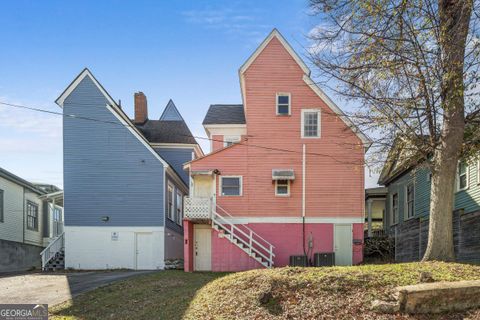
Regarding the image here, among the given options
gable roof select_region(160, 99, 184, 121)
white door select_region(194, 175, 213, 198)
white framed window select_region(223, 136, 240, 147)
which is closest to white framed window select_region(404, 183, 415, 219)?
white framed window select_region(223, 136, 240, 147)

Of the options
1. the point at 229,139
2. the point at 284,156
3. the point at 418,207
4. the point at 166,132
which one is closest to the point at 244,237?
the point at 284,156

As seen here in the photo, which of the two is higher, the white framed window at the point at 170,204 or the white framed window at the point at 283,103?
the white framed window at the point at 283,103

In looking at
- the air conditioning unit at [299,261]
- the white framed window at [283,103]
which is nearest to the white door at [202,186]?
the white framed window at [283,103]

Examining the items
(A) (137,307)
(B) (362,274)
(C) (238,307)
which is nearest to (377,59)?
(B) (362,274)

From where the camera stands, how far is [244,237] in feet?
64.1

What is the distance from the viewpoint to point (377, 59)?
955 cm

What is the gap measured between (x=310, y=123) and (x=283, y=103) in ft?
5.22

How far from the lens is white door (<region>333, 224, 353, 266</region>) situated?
19453 mm

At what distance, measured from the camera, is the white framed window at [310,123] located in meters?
20.0

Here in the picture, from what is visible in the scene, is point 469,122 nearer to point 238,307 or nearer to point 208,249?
point 238,307

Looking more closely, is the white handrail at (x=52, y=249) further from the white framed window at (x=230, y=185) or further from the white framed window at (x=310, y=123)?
the white framed window at (x=310, y=123)

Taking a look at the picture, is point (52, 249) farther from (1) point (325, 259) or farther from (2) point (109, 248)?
(1) point (325, 259)

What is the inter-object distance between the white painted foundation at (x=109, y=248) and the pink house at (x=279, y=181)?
2036mm

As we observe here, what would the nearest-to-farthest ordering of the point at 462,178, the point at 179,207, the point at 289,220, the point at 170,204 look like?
the point at 462,178
the point at 289,220
the point at 170,204
the point at 179,207
